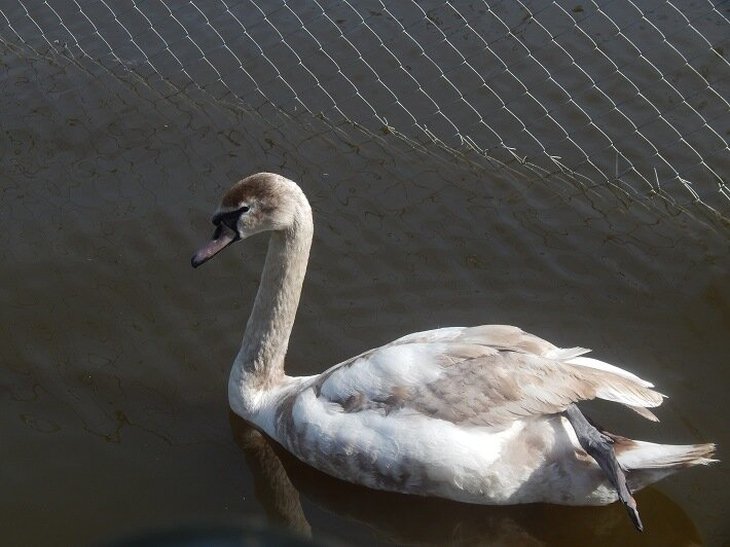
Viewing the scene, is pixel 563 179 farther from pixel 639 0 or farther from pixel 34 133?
pixel 34 133

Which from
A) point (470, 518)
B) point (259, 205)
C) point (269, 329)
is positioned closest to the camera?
point (470, 518)

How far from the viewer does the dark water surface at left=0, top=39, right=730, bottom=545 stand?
5.29 metres

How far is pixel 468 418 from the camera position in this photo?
4.99m

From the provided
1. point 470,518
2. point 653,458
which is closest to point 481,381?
point 470,518

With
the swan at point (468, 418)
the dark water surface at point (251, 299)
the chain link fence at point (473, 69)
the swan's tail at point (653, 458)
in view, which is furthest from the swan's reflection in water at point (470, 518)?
the chain link fence at point (473, 69)

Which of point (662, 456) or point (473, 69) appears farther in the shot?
point (473, 69)

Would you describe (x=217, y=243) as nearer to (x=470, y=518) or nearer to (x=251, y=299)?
(x=251, y=299)

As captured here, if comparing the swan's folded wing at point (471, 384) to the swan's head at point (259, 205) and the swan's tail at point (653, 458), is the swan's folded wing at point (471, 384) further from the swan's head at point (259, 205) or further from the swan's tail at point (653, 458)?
the swan's head at point (259, 205)

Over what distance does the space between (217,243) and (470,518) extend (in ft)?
5.82

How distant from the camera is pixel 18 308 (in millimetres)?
6363

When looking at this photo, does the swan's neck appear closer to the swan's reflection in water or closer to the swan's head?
the swan's head

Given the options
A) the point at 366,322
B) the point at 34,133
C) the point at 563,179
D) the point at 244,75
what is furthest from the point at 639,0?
the point at 34,133

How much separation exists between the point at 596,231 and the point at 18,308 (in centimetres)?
349

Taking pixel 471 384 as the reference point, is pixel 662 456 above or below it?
above
